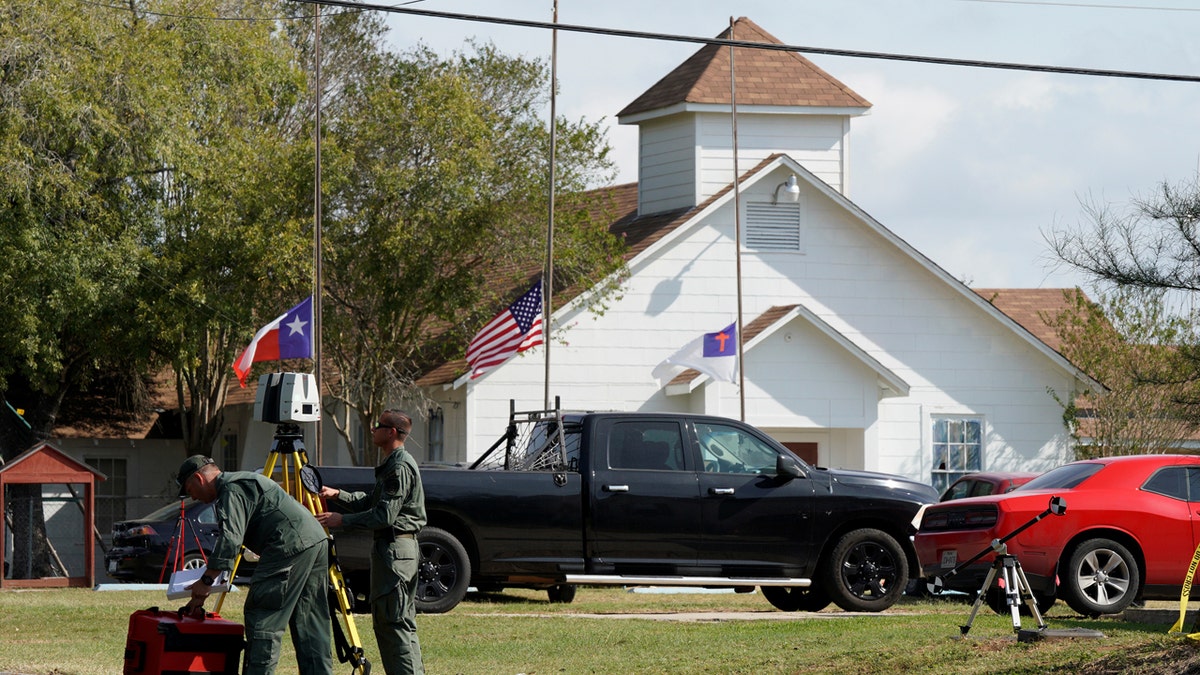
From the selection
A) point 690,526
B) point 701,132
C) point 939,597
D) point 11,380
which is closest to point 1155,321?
point 701,132

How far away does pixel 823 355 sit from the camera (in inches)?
1137

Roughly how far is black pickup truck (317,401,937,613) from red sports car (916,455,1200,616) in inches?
33.0

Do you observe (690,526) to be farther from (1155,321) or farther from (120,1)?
(120,1)

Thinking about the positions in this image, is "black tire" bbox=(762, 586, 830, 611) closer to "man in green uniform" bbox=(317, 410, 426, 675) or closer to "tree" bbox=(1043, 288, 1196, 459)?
"man in green uniform" bbox=(317, 410, 426, 675)

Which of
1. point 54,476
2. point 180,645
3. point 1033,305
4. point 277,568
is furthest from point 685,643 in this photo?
point 1033,305

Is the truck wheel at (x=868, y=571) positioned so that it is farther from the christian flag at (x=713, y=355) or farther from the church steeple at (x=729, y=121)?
the church steeple at (x=729, y=121)

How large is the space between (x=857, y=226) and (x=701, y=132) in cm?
343

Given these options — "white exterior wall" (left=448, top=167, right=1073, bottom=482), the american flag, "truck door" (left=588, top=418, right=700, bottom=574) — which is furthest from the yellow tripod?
"white exterior wall" (left=448, top=167, right=1073, bottom=482)

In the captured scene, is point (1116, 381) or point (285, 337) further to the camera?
point (1116, 381)

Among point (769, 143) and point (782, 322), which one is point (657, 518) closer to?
point (782, 322)

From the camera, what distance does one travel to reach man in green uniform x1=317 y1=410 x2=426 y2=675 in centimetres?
1041

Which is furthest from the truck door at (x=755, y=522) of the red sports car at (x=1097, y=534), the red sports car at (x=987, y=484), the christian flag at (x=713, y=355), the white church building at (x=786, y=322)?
the white church building at (x=786, y=322)

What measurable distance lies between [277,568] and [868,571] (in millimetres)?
8178

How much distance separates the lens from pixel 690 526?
52.9 ft
